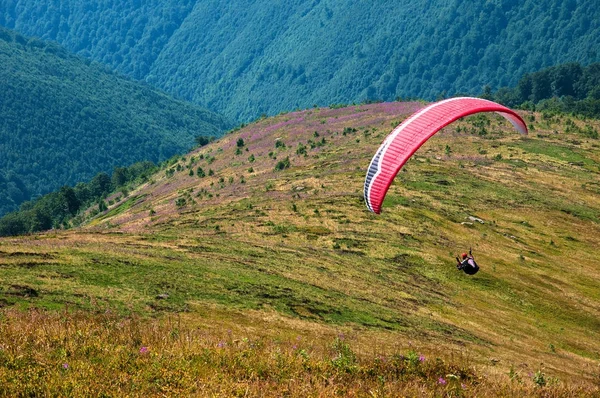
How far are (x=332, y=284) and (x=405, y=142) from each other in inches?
418

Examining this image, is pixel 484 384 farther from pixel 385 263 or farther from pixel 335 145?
pixel 335 145

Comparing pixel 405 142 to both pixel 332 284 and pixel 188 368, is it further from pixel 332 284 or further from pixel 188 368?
pixel 188 368

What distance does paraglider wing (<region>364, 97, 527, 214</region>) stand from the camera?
2483cm

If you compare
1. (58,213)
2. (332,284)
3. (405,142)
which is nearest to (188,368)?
(405,142)

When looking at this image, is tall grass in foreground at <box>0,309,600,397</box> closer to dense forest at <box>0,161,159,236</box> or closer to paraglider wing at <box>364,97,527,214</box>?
paraglider wing at <box>364,97,527,214</box>

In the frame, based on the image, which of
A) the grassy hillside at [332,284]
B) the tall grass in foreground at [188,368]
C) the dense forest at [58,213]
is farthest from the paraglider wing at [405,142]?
the dense forest at [58,213]

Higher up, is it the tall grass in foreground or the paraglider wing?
the paraglider wing

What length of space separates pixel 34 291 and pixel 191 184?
184 ft

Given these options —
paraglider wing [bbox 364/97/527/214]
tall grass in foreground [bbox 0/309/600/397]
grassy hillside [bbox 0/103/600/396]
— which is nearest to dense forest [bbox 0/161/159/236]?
grassy hillside [bbox 0/103/600/396]

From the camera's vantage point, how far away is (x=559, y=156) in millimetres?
76500

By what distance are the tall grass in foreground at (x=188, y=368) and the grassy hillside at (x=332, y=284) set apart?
0.16 feet

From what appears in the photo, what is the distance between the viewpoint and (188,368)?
13680 millimetres

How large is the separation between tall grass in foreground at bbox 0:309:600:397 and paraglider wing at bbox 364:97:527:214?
32.0 feet

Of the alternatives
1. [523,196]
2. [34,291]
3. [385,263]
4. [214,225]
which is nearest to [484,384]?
[34,291]
